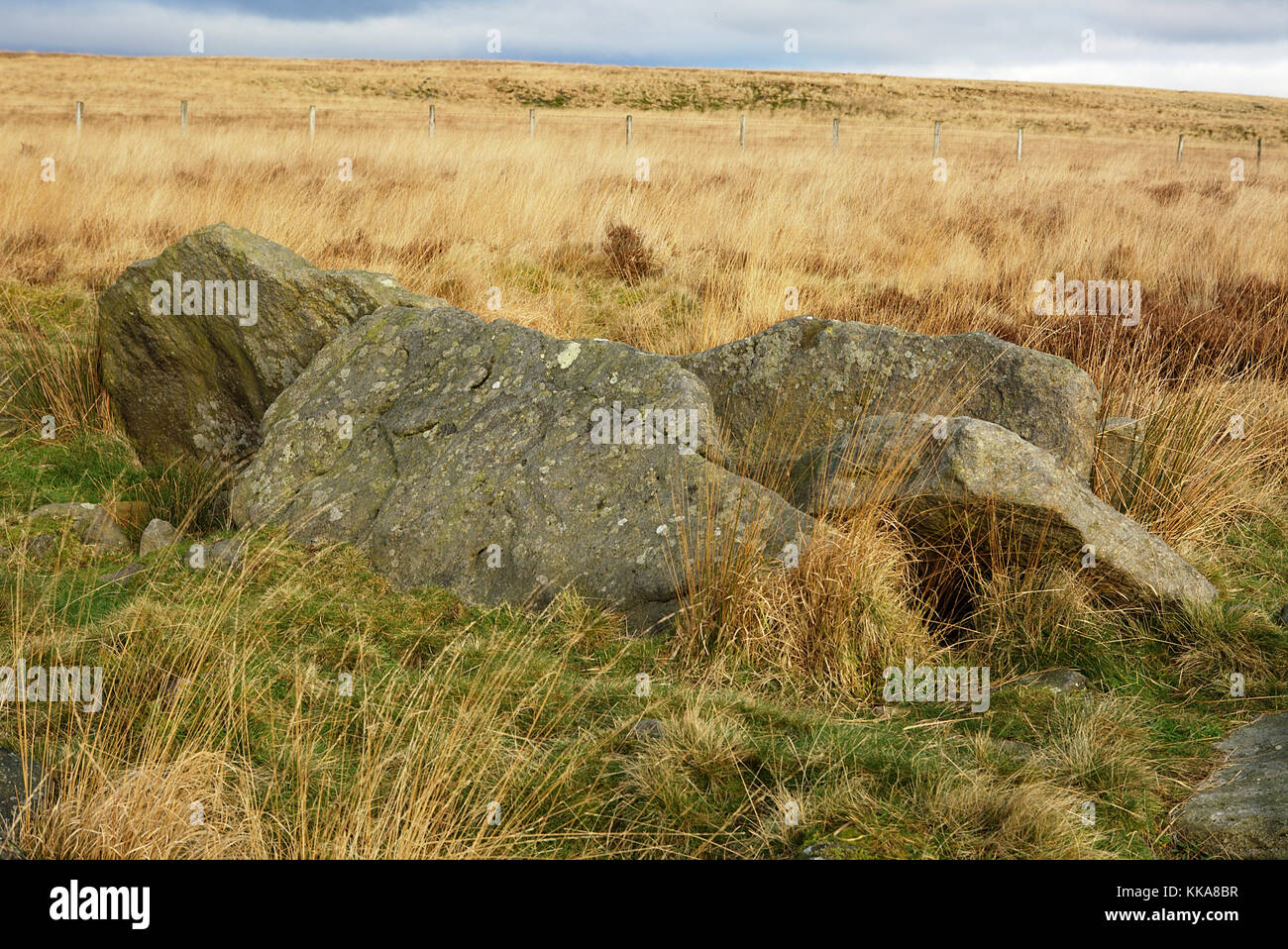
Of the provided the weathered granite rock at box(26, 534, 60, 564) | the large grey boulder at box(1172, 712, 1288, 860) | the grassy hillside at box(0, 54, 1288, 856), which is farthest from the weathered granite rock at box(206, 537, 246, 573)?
the large grey boulder at box(1172, 712, 1288, 860)

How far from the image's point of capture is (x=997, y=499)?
168 inches

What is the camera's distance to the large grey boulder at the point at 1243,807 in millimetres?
2961

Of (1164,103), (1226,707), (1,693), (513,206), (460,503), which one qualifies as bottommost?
(1226,707)

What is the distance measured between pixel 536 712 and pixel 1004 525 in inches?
85.7

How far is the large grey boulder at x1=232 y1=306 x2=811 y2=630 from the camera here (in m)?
4.38

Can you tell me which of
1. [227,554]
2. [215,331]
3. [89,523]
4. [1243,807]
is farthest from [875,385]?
[89,523]

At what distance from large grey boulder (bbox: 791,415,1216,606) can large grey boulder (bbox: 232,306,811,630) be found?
0.40 m

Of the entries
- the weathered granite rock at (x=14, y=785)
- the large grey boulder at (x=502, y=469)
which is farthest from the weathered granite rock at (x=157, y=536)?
the weathered granite rock at (x=14, y=785)

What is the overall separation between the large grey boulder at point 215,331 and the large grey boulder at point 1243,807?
187 inches

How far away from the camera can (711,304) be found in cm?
813

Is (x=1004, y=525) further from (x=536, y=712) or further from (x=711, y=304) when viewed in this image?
(x=711, y=304)

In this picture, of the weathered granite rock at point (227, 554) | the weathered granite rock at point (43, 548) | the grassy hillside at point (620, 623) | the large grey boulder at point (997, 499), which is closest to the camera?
the grassy hillside at point (620, 623)

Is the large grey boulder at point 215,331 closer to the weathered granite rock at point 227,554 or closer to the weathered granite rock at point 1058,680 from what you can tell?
the weathered granite rock at point 227,554
